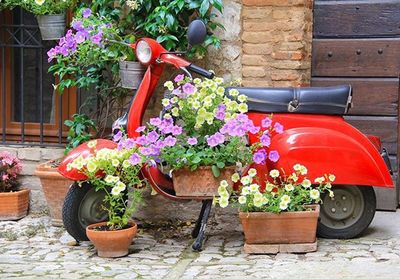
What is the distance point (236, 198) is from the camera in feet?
15.8

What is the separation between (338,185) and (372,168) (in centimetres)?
29

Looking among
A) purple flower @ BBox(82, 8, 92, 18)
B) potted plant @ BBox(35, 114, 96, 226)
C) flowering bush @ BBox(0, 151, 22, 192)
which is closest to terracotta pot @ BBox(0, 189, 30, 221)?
flowering bush @ BBox(0, 151, 22, 192)

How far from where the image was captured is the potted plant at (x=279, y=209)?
468 centimetres

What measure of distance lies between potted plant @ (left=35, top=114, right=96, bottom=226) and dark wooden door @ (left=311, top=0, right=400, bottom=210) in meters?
1.93

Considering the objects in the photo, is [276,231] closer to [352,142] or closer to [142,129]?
[352,142]

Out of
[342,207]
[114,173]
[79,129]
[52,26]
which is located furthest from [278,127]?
[52,26]

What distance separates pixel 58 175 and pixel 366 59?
2.63m

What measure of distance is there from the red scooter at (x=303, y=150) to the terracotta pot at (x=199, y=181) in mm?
110

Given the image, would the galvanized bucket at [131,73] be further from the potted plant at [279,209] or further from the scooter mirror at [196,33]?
the potted plant at [279,209]

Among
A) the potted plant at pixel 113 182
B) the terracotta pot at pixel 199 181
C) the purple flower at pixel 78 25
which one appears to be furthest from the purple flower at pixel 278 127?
the purple flower at pixel 78 25

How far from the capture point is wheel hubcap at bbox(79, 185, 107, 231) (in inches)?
198

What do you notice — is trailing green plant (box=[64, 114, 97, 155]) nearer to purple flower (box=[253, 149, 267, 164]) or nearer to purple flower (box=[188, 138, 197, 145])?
purple flower (box=[188, 138, 197, 145])

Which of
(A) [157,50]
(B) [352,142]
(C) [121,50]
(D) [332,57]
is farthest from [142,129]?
(D) [332,57]

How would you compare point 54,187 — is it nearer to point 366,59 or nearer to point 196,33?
point 196,33
